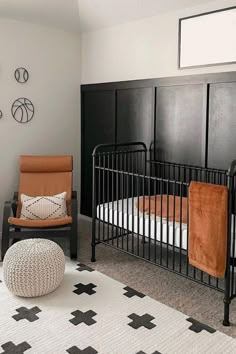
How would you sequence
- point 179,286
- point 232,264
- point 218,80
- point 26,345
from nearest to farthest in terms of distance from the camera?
point 26,345 → point 232,264 → point 179,286 → point 218,80

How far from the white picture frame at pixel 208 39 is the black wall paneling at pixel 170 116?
14 centimetres

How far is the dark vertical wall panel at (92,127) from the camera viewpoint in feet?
15.0

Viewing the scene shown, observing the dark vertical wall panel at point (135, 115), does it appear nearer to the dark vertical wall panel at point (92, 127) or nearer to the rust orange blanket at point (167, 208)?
the dark vertical wall panel at point (92, 127)

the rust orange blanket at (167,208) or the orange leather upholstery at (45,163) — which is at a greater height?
the orange leather upholstery at (45,163)

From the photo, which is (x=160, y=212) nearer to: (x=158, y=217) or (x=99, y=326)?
(x=158, y=217)

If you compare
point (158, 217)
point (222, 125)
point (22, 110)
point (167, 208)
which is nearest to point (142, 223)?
point (158, 217)

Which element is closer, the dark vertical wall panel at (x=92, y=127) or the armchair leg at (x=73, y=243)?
the armchair leg at (x=73, y=243)

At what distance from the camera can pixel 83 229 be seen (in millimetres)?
4668

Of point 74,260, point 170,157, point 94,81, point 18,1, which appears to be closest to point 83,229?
point 74,260

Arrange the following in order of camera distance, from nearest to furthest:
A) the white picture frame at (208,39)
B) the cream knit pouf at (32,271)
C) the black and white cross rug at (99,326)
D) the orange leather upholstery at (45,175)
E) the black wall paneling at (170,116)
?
1. the black and white cross rug at (99,326)
2. the cream knit pouf at (32,271)
3. the white picture frame at (208,39)
4. the black wall paneling at (170,116)
5. the orange leather upholstery at (45,175)

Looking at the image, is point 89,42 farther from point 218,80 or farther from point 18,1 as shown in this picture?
point 218,80

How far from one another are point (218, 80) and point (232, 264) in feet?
5.18

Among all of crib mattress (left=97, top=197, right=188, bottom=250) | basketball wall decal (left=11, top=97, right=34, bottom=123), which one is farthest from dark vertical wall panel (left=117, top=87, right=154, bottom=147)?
basketball wall decal (left=11, top=97, right=34, bottom=123)

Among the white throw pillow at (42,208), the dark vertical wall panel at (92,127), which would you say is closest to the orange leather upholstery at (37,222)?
the white throw pillow at (42,208)
